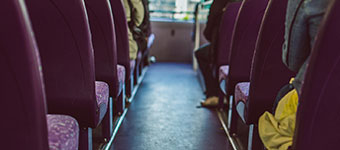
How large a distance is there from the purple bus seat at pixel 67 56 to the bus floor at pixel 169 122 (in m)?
0.61

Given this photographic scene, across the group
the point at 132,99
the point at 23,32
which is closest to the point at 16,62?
the point at 23,32

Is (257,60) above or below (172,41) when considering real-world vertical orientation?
above

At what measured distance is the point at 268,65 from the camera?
1365mm

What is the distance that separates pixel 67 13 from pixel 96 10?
0.55m

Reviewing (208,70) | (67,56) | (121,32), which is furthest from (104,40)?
(208,70)

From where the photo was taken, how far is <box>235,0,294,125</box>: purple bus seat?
1.25 m

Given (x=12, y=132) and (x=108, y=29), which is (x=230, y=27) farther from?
(x=12, y=132)

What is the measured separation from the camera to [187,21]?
584cm

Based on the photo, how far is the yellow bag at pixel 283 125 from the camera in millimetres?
1039

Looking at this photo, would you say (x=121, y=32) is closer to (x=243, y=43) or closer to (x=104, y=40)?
(x=104, y=40)

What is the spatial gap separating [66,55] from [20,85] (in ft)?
1.75

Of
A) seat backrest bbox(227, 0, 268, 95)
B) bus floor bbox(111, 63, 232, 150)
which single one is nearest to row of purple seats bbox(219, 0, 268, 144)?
seat backrest bbox(227, 0, 268, 95)

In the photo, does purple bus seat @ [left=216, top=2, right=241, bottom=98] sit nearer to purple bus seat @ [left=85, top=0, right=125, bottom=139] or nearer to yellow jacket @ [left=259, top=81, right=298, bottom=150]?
purple bus seat @ [left=85, top=0, right=125, bottom=139]

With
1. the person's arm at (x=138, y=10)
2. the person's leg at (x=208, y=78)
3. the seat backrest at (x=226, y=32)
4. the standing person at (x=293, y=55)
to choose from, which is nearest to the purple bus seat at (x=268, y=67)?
the standing person at (x=293, y=55)
